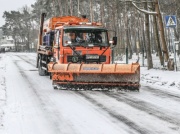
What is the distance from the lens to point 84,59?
46.1 feet

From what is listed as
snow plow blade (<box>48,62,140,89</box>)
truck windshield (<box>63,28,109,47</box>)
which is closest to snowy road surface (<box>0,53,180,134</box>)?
snow plow blade (<box>48,62,140,89</box>)

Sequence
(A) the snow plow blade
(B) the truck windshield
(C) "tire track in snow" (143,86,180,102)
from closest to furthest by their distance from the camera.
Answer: (C) "tire track in snow" (143,86,180,102)
(A) the snow plow blade
(B) the truck windshield

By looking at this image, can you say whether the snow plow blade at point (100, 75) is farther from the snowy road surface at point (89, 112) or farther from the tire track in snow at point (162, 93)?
the tire track in snow at point (162, 93)

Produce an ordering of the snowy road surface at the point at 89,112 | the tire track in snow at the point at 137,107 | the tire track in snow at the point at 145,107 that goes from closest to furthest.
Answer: the snowy road surface at the point at 89,112, the tire track in snow at the point at 137,107, the tire track in snow at the point at 145,107

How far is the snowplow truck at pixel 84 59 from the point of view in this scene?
12094 mm

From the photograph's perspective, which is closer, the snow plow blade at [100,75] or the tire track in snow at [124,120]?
the tire track in snow at [124,120]

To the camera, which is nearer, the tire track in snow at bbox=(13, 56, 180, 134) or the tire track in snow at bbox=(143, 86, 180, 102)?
the tire track in snow at bbox=(13, 56, 180, 134)

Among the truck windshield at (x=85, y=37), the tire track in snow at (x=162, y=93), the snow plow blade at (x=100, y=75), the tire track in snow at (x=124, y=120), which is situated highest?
the truck windshield at (x=85, y=37)

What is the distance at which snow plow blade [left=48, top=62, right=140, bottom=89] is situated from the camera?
39.4 feet

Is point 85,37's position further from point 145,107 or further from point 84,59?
point 145,107

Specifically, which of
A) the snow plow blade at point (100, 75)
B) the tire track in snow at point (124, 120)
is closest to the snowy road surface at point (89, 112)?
the tire track in snow at point (124, 120)

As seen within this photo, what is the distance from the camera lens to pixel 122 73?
11969mm

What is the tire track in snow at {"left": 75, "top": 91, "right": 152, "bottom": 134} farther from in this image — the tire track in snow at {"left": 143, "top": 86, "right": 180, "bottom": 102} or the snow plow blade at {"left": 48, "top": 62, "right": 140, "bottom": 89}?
the tire track in snow at {"left": 143, "top": 86, "right": 180, "bottom": 102}

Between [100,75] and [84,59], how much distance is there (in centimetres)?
204
